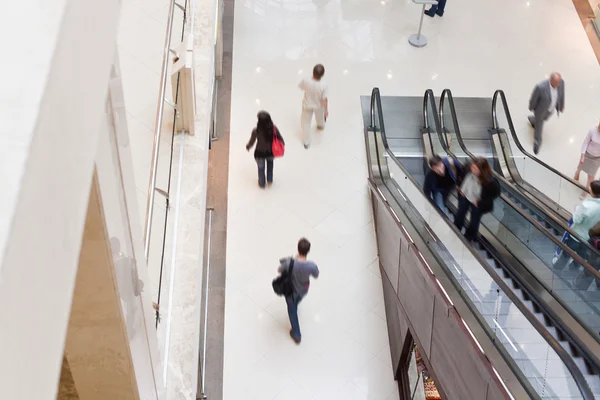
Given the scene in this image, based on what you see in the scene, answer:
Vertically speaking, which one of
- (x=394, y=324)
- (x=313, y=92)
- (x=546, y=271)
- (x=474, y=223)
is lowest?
(x=394, y=324)

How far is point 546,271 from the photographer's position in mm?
7820

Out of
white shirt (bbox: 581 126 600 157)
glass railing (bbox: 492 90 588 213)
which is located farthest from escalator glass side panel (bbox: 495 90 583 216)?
white shirt (bbox: 581 126 600 157)

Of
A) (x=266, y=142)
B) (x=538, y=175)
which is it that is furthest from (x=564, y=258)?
(x=266, y=142)

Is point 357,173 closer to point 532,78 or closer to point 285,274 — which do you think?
point 285,274

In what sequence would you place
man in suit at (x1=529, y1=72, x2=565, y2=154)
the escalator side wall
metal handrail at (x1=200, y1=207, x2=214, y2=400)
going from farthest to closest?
man in suit at (x1=529, y1=72, x2=565, y2=154) < metal handrail at (x1=200, y1=207, x2=214, y2=400) < the escalator side wall

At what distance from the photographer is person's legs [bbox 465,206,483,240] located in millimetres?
8484

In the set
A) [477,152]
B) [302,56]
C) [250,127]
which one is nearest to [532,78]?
[477,152]

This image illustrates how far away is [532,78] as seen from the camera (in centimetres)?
1249

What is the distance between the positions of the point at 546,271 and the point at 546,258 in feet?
0.46

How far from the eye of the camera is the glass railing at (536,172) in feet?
32.1

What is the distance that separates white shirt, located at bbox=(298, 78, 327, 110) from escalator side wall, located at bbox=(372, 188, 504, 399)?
1.64m

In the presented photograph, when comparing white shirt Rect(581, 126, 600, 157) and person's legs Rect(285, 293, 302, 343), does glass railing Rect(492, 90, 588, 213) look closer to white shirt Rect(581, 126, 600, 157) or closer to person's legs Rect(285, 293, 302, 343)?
white shirt Rect(581, 126, 600, 157)

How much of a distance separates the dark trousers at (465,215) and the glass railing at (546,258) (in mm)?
141

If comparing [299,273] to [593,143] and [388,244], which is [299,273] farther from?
[593,143]
